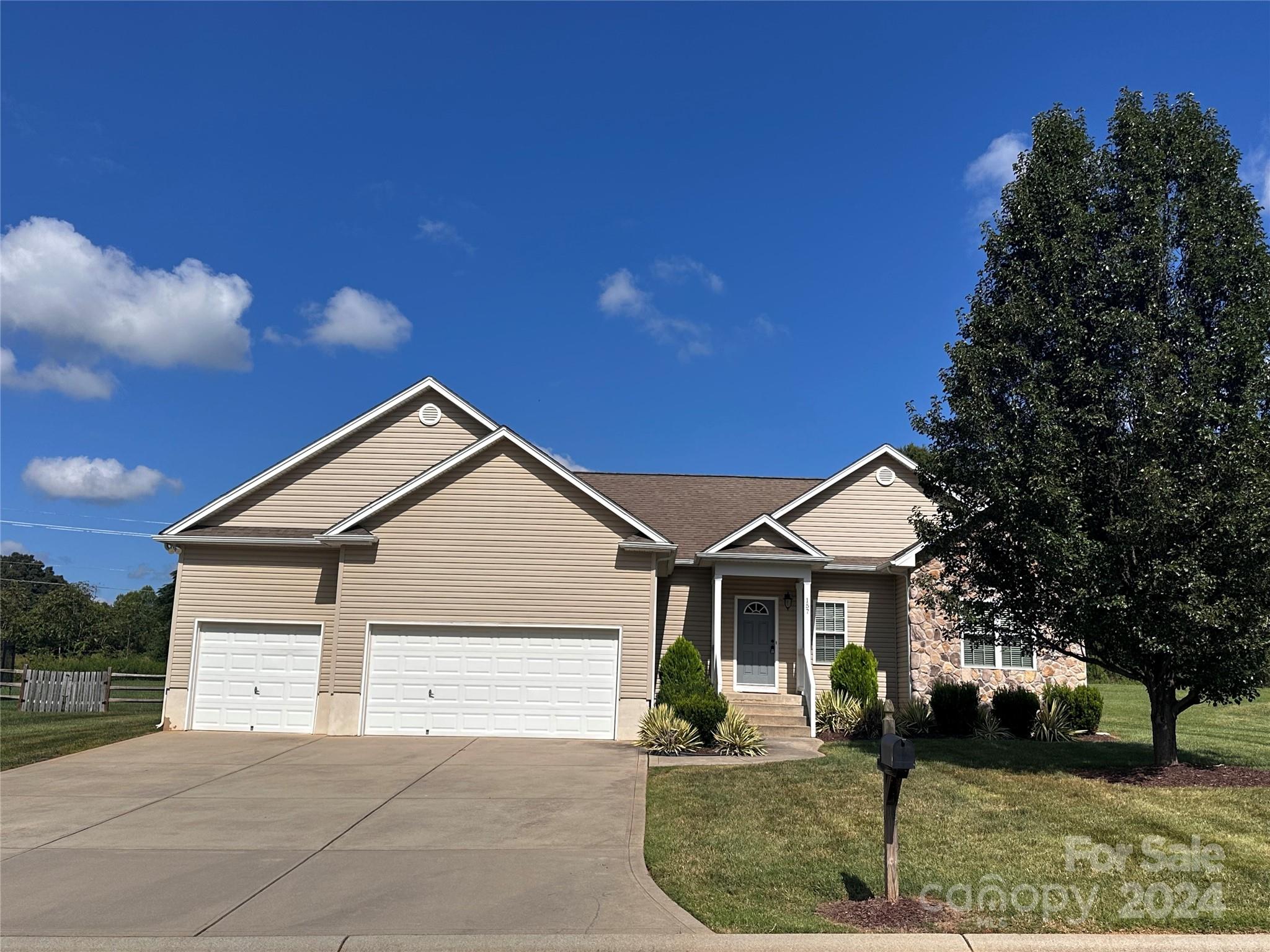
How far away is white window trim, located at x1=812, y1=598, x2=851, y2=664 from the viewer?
1984 cm

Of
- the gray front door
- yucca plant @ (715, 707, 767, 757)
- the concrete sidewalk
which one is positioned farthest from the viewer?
the gray front door

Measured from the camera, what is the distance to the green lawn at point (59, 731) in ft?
48.3

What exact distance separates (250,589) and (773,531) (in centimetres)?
1081

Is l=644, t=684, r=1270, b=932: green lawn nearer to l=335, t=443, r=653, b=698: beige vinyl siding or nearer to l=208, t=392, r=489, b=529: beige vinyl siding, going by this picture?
l=335, t=443, r=653, b=698: beige vinyl siding

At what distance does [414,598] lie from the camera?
17172 mm

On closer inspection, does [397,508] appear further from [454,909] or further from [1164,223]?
[1164,223]

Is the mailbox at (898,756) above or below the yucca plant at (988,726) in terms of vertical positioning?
above

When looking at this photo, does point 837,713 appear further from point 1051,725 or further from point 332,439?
point 332,439

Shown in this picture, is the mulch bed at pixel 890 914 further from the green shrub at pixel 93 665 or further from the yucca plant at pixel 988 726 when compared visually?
the green shrub at pixel 93 665

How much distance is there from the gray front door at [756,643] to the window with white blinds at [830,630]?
984 millimetres

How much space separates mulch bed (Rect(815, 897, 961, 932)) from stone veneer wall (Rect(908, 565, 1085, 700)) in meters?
12.8

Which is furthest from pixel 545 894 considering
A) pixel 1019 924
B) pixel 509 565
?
pixel 509 565

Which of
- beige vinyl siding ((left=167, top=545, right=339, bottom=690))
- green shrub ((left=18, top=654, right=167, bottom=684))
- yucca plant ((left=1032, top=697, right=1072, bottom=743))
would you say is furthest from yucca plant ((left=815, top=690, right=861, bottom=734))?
green shrub ((left=18, top=654, right=167, bottom=684))

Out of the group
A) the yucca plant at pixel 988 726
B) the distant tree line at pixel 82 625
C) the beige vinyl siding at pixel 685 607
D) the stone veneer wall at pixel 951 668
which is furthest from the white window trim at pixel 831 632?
the distant tree line at pixel 82 625
